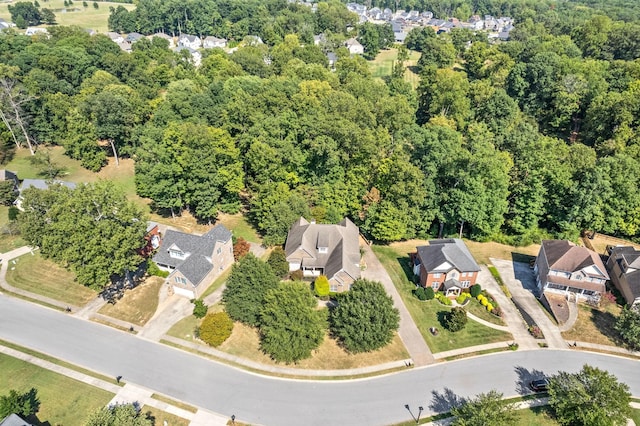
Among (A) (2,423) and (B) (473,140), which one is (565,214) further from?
(A) (2,423)

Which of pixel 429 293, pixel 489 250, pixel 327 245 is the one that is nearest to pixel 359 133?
pixel 327 245

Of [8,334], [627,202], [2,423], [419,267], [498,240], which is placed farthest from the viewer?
[498,240]

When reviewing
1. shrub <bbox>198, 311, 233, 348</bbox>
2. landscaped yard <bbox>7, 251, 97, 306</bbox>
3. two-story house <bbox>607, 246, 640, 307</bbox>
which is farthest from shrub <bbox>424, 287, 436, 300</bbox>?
landscaped yard <bbox>7, 251, 97, 306</bbox>

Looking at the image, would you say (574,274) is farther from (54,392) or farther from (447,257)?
(54,392)

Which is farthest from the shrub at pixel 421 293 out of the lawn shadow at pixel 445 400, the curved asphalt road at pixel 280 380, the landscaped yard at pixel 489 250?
the lawn shadow at pixel 445 400

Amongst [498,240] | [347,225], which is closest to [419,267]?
[347,225]

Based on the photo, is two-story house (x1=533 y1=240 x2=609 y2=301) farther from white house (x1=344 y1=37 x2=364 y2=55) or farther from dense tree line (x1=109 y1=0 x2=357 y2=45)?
dense tree line (x1=109 y1=0 x2=357 y2=45)
